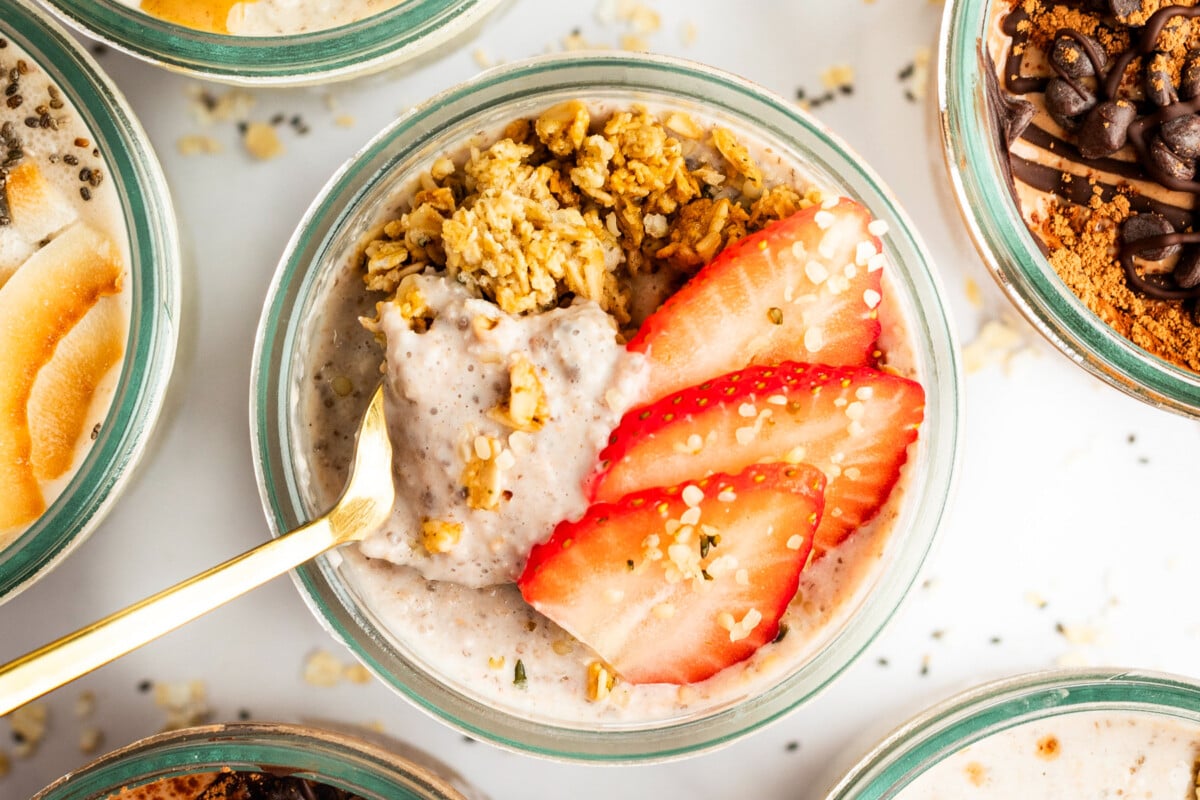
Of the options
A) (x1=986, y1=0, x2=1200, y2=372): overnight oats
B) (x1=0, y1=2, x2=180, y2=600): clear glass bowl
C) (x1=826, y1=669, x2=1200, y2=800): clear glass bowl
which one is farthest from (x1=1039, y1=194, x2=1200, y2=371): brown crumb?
(x1=0, y1=2, x2=180, y2=600): clear glass bowl

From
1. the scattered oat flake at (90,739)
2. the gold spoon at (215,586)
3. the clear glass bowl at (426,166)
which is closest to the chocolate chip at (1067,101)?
the clear glass bowl at (426,166)

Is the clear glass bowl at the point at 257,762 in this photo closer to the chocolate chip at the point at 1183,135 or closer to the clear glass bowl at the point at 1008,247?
the clear glass bowl at the point at 1008,247

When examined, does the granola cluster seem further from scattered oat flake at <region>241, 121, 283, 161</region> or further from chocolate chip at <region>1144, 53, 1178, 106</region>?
chocolate chip at <region>1144, 53, 1178, 106</region>

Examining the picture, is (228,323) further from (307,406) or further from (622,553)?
(622,553)

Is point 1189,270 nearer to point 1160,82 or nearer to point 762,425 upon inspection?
point 1160,82

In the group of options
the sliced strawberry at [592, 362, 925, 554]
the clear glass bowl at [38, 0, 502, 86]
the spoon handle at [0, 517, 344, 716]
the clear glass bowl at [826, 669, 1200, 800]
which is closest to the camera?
the spoon handle at [0, 517, 344, 716]
